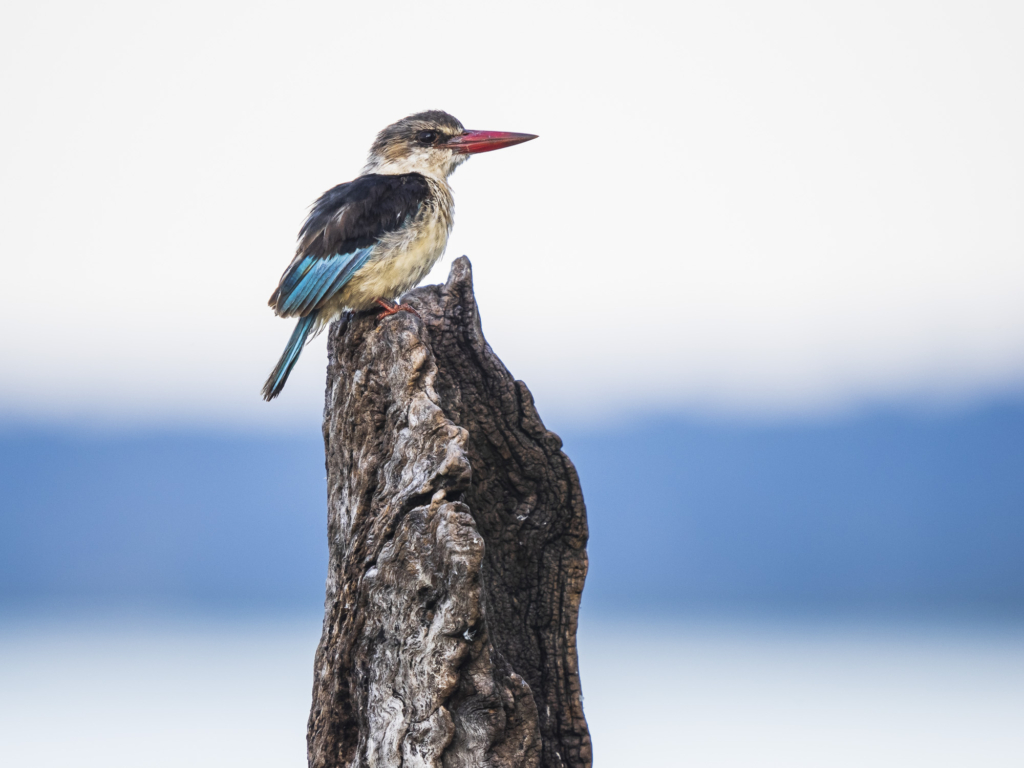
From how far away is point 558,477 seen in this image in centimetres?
335

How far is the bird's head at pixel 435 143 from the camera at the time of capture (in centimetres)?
508

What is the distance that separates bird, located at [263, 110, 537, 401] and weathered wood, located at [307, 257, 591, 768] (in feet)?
1.51

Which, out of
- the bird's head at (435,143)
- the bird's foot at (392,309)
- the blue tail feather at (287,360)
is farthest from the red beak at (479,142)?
the bird's foot at (392,309)

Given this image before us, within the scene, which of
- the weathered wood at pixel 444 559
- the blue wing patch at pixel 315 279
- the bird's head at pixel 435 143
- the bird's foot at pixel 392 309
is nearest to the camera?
the weathered wood at pixel 444 559

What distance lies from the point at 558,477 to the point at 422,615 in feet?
2.60

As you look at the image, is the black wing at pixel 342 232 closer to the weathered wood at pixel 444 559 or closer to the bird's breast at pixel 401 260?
the bird's breast at pixel 401 260

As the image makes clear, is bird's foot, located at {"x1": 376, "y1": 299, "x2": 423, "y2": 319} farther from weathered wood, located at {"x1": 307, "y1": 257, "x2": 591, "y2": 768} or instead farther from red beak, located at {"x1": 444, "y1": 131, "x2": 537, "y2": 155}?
red beak, located at {"x1": 444, "y1": 131, "x2": 537, "y2": 155}

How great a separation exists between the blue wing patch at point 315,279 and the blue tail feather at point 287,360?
0.27ft

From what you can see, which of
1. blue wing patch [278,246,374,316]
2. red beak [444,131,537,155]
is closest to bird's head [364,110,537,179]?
red beak [444,131,537,155]

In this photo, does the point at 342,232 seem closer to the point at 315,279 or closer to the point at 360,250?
the point at 360,250

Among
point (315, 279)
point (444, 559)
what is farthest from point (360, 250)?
point (444, 559)

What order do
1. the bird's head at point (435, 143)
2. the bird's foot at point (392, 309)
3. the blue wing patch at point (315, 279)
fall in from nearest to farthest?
the bird's foot at point (392, 309)
the blue wing patch at point (315, 279)
the bird's head at point (435, 143)

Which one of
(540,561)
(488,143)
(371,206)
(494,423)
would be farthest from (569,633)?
(488,143)

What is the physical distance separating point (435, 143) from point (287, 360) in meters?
1.59
